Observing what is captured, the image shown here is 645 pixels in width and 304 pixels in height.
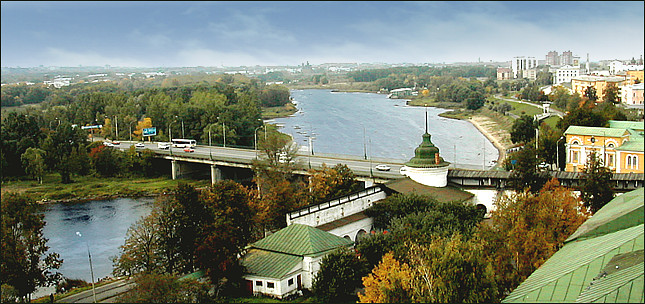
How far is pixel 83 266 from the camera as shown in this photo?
41.6 ft

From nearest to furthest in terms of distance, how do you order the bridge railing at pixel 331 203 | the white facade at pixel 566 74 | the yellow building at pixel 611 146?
Result: the bridge railing at pixel 331 203, the yellow building at pixel 611 146, the white facade at pixel 566 74

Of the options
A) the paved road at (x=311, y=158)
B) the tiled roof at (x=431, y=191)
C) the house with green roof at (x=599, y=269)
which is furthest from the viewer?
the paved road at (x=311, y=158)

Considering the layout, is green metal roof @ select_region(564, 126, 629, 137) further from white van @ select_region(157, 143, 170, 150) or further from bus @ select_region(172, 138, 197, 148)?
white van @ select_region(157, 143, 170, 150)

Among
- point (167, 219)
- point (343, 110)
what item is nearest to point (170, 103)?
point (343, 110)

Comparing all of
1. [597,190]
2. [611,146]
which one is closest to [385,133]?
[611,146]

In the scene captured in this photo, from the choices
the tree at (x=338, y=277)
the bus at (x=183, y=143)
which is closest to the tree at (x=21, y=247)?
the tree at (x=338, y=277)

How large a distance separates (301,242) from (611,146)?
1004cm

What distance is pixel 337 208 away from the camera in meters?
11.3

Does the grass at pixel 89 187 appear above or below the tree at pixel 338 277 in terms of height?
below

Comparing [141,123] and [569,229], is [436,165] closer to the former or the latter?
[569,229]

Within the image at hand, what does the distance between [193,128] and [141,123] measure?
2.96 metres

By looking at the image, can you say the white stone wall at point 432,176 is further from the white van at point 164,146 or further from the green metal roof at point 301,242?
the white van at point 164,146

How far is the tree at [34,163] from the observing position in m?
23.2

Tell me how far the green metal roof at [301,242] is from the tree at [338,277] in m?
0.51
